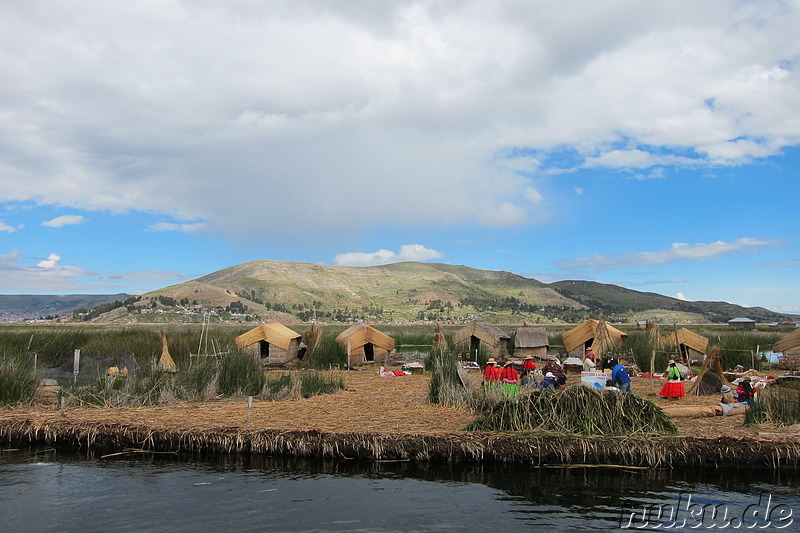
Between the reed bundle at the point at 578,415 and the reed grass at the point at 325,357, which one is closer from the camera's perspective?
the reed bundle at the point at 578,415

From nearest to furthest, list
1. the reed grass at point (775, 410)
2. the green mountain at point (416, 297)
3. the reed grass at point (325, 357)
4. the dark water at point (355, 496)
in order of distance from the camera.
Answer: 1. the dark water at point (355, 496)
2. the reed grass at point (775, 410)
3. the reed grass at point (325, 357)
4. the green mountain at point (416, 297)

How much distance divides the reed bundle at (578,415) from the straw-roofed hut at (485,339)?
13.6m

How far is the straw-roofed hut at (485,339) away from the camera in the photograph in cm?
2361

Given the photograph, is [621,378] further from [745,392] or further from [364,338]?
[364,338]

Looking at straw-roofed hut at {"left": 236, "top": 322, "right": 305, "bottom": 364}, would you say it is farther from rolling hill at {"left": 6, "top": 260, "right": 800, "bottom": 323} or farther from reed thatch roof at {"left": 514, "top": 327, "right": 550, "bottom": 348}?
rolling hill at {"left": 6, "top": 260, "right": 800, "bottom": 323}

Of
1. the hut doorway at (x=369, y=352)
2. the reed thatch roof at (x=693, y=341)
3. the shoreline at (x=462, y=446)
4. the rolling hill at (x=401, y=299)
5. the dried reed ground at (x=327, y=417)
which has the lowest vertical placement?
the shoreline at (x=462, y=446)

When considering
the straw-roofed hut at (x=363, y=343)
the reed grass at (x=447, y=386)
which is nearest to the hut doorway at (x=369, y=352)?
the straw-roofed hut at (x=363, y=343)

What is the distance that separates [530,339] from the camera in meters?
25.0

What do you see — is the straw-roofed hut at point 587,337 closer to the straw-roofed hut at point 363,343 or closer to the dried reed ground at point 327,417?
the straw-roofed hut at point 363,343

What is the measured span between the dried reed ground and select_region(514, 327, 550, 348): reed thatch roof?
1131 cm

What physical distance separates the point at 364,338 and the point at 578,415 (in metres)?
14.9

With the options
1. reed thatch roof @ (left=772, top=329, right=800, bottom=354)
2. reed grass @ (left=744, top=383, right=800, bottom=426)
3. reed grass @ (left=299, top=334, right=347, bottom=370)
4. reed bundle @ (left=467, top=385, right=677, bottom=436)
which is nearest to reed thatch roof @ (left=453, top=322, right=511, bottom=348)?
reed grass @ (left=299, top=334, right=347, bottom=370)

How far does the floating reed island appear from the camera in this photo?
27.9ft

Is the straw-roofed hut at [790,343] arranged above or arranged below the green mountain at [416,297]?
below
